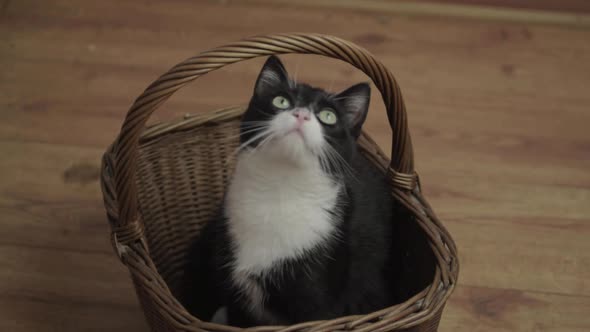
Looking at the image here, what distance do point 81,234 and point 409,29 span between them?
3.95 ft

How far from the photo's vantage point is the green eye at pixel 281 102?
1020mm

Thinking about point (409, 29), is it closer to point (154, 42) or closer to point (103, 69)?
point (154, 42)

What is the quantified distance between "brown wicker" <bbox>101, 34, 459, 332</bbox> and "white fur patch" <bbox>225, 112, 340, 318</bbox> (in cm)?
14

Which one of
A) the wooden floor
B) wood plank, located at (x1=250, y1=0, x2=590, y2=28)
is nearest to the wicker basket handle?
the wooden floor

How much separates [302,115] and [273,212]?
7.4 inches

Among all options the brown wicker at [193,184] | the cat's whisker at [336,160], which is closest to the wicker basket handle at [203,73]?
the brown wicker at [193,184]

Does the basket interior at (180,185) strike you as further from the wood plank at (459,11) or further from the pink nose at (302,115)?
the wood plank at (459,11)

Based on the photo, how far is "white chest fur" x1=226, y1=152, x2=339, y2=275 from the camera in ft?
3.46

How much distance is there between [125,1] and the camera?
2174mm

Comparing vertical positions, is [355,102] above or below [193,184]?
above

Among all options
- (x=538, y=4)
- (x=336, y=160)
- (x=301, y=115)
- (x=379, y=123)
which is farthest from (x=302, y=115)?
(x=538, y=4)

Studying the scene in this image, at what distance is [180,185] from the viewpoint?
4.57 feet

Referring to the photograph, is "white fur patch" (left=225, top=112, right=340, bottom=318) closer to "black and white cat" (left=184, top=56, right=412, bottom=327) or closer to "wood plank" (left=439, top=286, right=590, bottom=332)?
"black and white cat" (left=184, top=56, right=412, bottom=327)

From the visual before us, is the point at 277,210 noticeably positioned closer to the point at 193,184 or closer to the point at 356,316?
the point at 356,316
